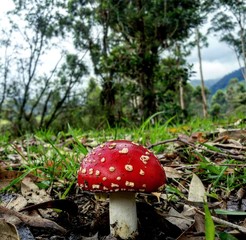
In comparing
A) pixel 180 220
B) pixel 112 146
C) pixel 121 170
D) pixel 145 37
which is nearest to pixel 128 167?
pixel 121 170

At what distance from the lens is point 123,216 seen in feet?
4.94

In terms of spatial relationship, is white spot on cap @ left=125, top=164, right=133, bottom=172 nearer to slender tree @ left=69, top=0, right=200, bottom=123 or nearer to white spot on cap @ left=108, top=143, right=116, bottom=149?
white spot on cap @ left=108, top=143, right=116, bottom=149

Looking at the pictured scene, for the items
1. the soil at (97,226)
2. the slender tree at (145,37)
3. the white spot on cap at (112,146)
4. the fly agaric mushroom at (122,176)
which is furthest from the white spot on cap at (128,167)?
the slender tree at (145,37)

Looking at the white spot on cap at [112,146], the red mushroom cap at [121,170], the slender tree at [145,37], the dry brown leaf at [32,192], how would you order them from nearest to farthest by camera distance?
1. the red mushroom cap at [121,170]
2. the white spot on cap at [112,146]
3. the dry brown leaf at [32,192]
4. the slender tree at [145,37]

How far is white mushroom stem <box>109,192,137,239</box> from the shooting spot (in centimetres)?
150

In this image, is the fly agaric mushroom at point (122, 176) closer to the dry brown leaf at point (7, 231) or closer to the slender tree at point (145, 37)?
the dry brown leaf at point (7, 231)

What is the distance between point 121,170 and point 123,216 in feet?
0.88

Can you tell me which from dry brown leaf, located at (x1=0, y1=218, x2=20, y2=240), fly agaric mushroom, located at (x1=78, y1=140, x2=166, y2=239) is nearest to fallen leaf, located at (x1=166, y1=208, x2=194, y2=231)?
fly agaric mushroom, located at (x1=78, y1=140, x2=166, y2=239)

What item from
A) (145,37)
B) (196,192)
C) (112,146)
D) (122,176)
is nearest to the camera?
(122,176)

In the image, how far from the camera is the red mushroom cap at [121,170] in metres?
1.36

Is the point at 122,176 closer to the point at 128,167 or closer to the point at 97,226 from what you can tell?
the point at 128,167

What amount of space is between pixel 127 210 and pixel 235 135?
6.10ft

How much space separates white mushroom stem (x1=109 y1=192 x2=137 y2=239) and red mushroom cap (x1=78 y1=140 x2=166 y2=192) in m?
0.16

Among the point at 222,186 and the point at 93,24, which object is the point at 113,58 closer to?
the point at 222,186
